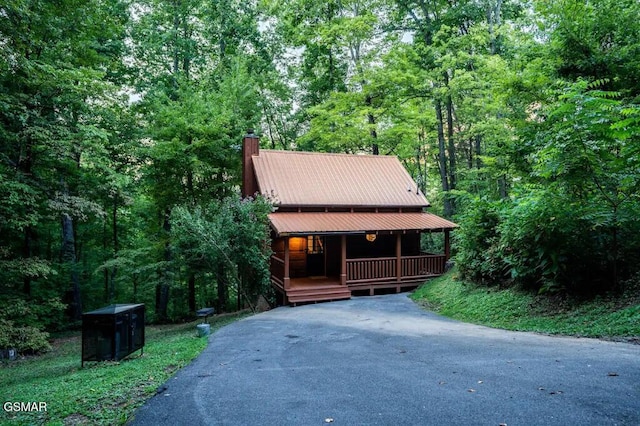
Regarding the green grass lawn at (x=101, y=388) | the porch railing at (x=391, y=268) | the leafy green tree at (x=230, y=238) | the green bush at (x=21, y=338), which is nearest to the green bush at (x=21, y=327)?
the green bush at (x=21, y=338)

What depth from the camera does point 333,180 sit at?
16.8 m

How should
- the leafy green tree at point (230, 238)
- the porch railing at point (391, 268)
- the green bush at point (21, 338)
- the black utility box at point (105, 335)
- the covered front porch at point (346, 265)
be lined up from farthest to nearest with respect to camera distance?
the porch railing at point (391, 268), the covered front porch at point (346, 265), the leafy green tree at point (230, 238), the green bush at point (21, 338), the black utility box at point (105, 335)

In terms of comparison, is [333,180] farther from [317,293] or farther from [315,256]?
[317,293]

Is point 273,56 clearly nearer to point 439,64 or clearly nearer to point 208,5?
point 208,5

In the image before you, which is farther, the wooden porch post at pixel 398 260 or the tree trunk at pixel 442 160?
the tree trunk at pixel 442 160

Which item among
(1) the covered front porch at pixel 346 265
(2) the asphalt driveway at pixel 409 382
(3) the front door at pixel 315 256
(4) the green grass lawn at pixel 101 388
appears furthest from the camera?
(3) the front door at pixel 315 256

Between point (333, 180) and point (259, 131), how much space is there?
8260mm

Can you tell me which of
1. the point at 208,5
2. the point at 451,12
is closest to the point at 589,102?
the point at 451,12

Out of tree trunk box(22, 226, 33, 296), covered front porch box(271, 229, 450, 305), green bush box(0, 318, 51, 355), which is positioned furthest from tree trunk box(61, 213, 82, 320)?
covered front porch box(271, 229, 450, 305)

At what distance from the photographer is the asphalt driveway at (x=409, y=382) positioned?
3730 millimetres

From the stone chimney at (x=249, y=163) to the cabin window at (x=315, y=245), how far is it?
342 cm

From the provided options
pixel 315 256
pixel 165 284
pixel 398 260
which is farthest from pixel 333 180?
pixel 165 284

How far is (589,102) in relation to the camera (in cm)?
612

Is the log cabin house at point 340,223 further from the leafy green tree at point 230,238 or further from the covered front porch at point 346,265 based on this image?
the leafy green tree at point 230,238
